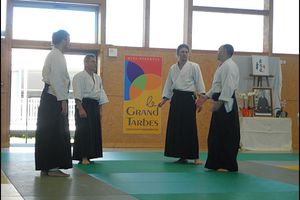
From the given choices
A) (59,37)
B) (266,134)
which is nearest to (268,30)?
(266,134)

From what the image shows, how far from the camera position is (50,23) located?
10031mm

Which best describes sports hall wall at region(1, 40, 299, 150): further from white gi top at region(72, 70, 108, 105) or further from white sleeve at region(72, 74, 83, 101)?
white sleeve at region(72, 74, 83, 101)

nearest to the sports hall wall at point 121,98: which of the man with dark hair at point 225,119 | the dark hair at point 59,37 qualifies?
the man with dark hair at point 225,119

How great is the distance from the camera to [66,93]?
441 cm

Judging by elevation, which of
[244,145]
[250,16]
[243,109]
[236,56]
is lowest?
[244,145]

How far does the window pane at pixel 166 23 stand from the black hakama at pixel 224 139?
534 centimetres

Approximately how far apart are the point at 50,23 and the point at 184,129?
201 inches

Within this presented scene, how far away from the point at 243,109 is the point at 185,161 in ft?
12.0

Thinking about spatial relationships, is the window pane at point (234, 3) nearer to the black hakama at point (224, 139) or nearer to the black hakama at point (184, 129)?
the black hakama at point (184, 129)

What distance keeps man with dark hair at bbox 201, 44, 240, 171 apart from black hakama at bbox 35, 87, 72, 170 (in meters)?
1.82

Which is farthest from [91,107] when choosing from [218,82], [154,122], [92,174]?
[154,122]

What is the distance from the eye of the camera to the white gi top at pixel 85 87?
233 inches

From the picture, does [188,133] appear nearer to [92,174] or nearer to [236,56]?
[92,174]

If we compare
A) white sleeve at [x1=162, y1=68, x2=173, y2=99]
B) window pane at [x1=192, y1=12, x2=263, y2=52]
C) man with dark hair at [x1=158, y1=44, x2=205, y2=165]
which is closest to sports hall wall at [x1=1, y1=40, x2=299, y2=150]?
window pane at [x1=192, y1=12, x2=263, y2=52]
